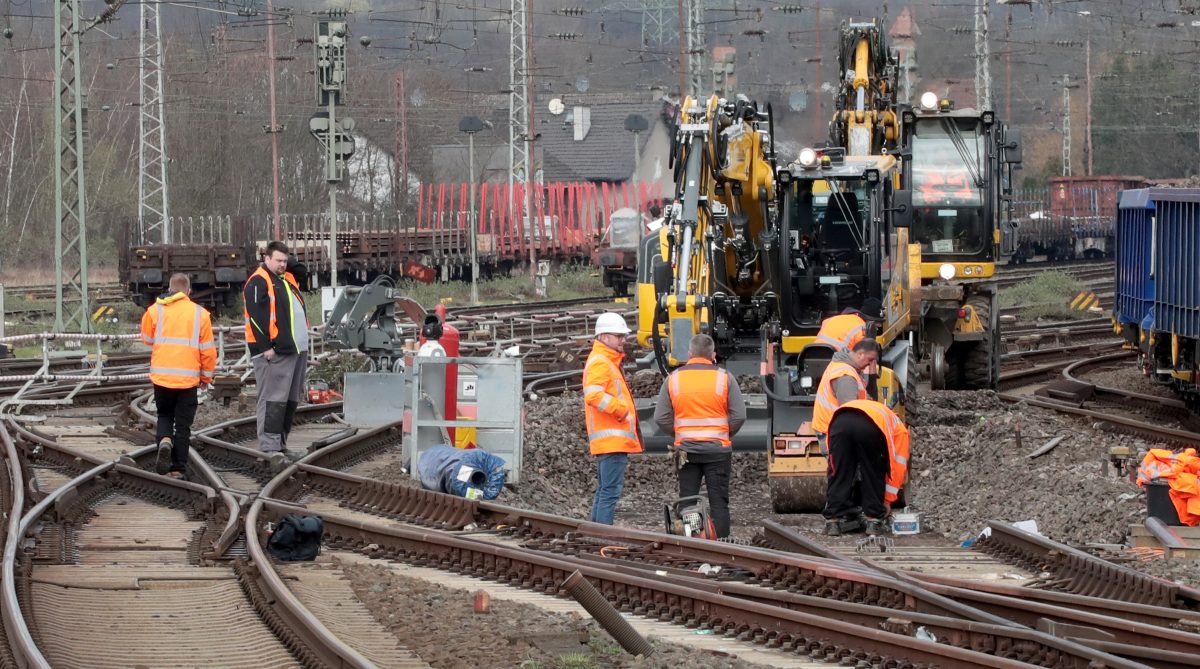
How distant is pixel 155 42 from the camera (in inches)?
1880

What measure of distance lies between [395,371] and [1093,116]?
73.3 m

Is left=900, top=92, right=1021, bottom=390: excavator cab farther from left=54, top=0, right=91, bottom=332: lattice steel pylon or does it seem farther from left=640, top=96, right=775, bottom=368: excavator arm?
left=54, top=0, right=91, bottom=332: lattice steel pylon

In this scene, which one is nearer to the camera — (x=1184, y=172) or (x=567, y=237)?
(x=567, y=237)

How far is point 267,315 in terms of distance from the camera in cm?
1460

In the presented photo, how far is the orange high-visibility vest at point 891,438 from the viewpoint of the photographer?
1250 cm

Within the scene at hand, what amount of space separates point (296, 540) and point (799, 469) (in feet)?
15.8

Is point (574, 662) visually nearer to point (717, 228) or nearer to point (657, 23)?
point (717, 228)

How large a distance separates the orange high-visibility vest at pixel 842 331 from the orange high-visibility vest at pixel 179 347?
16.5 ft

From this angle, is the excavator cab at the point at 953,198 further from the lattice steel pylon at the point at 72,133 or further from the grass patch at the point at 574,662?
the grass patch at the point at 574,662

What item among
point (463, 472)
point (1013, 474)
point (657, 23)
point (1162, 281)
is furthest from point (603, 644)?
point (657, 23)

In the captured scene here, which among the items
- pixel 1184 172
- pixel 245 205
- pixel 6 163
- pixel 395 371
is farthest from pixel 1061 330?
pixel 1184 172

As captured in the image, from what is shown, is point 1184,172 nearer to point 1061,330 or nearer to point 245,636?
point 1061,330

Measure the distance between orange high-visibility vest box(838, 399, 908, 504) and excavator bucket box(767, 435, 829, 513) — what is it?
1.20 m

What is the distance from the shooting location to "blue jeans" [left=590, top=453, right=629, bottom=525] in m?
12.3
